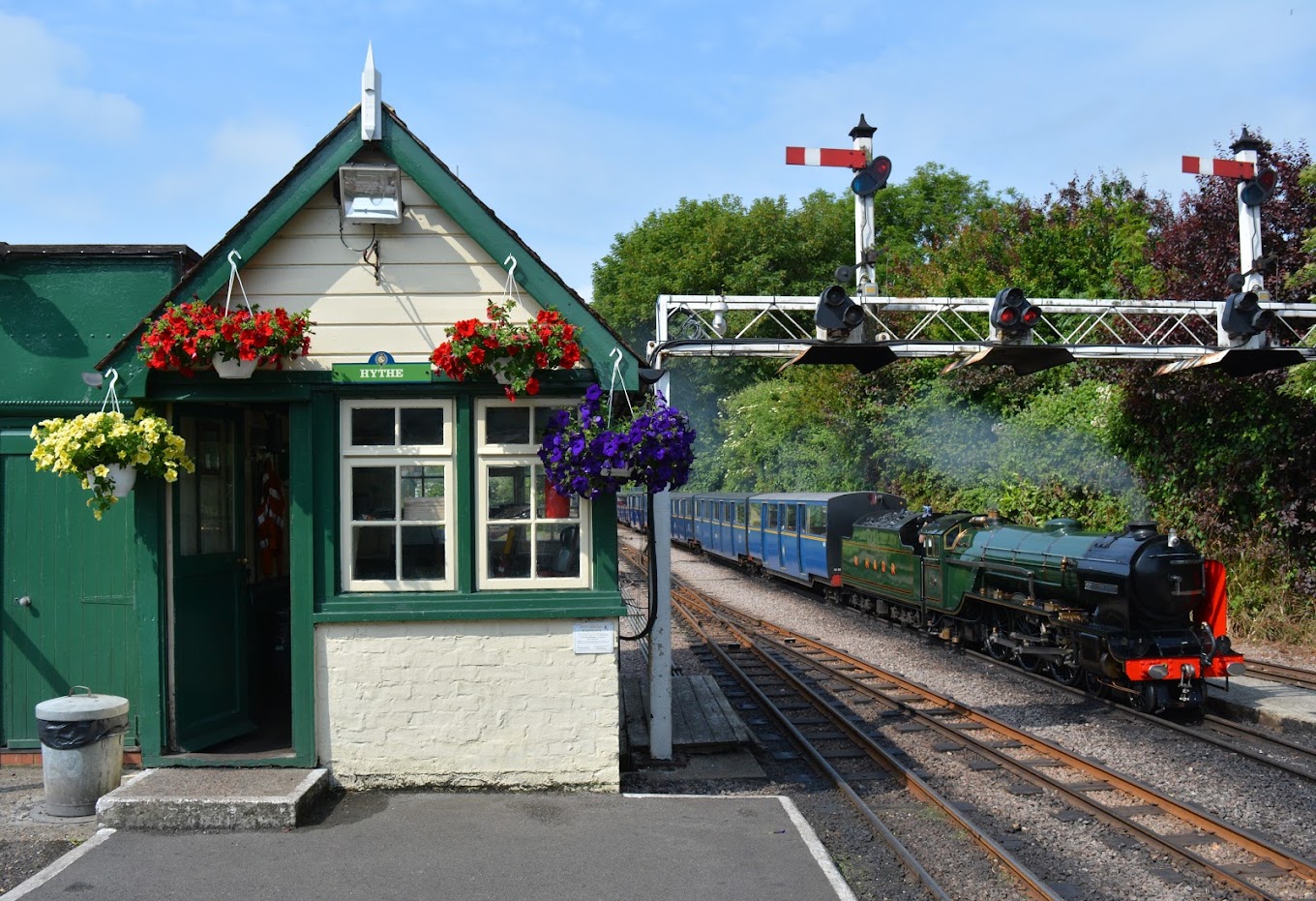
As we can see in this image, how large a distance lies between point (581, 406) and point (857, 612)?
14.0m

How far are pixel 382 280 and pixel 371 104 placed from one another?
1.16 meters

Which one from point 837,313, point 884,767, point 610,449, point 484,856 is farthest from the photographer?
point 837,313

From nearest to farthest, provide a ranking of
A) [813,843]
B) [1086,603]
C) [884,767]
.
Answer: [813,843] → [884,767] → [1086,603]

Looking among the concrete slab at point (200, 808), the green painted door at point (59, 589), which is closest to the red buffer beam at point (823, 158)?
the green painted door at point (59, 589)

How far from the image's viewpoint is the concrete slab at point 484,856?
219 inches

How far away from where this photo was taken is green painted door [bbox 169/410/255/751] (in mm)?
7438

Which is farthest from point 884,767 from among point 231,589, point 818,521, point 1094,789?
point 818,521

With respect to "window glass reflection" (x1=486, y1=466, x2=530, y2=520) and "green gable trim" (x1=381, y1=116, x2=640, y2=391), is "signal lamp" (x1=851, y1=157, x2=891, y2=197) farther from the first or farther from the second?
"window glass reflection" (x1=486, y1=466, x2=530, y2=520)

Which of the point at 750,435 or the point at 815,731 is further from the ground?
the point at 750,435

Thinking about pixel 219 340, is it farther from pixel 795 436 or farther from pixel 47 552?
pixel 795 436

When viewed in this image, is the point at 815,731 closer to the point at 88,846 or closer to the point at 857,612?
the point at 88,846

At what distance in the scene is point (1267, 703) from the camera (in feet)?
35.6

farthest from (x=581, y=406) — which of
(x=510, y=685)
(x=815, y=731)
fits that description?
(x=815, y=731)

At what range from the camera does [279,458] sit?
920cm
